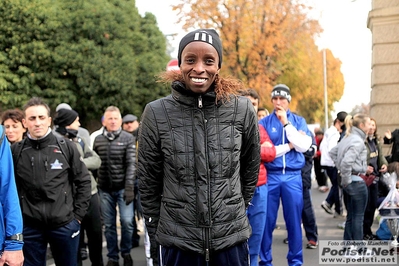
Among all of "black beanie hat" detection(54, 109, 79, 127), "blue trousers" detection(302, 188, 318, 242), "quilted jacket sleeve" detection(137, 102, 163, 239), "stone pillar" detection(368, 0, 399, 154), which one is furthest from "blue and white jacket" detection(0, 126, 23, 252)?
"stone pillar" detection(368, 0, 399, 154)

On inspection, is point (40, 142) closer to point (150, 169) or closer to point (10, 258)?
point (10, 258)

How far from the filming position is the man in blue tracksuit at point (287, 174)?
6383mm

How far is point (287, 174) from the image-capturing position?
6.48 meters

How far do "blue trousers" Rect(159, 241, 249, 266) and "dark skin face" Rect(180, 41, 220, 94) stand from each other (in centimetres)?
94

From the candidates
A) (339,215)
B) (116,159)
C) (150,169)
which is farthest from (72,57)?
(150,169)

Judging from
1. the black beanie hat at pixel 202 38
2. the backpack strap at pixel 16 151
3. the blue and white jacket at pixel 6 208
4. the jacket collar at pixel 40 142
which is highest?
the black beanie hat at pixel 202 38

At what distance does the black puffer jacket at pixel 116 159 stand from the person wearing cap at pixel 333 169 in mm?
4812

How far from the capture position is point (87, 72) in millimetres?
28266

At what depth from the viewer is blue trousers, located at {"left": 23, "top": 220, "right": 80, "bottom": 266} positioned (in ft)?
15.9

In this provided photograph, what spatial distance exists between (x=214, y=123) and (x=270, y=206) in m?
3.55

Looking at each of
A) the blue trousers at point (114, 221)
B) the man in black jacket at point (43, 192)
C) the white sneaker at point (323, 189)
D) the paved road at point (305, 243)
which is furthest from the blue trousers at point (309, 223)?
the white sneaker at point (323, 189)

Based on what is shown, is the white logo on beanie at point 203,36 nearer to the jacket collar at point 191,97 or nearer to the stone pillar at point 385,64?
the jacket collar at point 191,97

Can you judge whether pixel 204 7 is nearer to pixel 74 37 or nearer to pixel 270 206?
pixel 74 37

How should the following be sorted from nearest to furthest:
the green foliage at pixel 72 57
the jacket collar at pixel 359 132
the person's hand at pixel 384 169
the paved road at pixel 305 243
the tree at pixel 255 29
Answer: the jacket collar at pixel 359 132 → the paved road at pixel 305 243 → the person's hand at pixel 384 169 → the tree at pixel 255 29 → the green foliage at pixel 72 57
